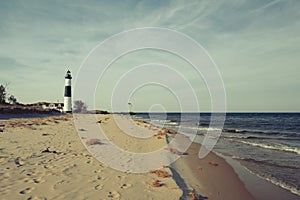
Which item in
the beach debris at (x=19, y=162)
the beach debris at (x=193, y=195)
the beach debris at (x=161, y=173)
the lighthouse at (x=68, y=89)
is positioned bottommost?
the beach debris at (x=193, y=195)

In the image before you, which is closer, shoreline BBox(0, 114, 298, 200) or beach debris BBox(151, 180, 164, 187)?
shoreline BBox(0, 114, 298, 200)

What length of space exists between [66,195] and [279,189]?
7092 mm

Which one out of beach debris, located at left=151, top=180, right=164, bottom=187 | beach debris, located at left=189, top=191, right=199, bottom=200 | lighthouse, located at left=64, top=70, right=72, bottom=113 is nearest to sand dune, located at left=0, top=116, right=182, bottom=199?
beach debris, located at left=151, top=180, right=164, bottom=187

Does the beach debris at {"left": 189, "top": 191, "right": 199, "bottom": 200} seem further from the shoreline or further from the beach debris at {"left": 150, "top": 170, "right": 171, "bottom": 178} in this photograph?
the beach debris at {"left": 150, "top": 170, "right": 171, "bottom": 178}

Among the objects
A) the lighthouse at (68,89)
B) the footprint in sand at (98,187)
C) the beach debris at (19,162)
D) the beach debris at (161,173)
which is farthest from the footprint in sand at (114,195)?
the lighthouse at (68,89)

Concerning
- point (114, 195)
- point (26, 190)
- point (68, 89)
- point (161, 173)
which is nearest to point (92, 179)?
point (114, 195)

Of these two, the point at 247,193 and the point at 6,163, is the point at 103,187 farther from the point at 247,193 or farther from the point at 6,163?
the point at 247,193

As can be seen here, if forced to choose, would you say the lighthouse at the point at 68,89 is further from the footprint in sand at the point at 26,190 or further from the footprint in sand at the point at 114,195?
the footprint in sand at the point at 114,195

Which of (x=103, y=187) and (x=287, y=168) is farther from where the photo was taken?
(x=287, y=168)

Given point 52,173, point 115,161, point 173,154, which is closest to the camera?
point 52,173

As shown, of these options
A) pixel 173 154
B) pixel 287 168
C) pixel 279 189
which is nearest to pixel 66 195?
pixel 279 189

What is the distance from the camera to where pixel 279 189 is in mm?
8234

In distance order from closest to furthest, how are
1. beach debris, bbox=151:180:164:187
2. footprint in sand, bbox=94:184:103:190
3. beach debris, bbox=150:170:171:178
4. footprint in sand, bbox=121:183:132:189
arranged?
footprint in sand, bbox=94:184:103:190 → footprint in sand, bbox=121:183:132:189 → beach debris, bbox=151:180:164:187 → beach debris, bbox=150:170:171:178

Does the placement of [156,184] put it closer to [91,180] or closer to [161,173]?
[161,173]
